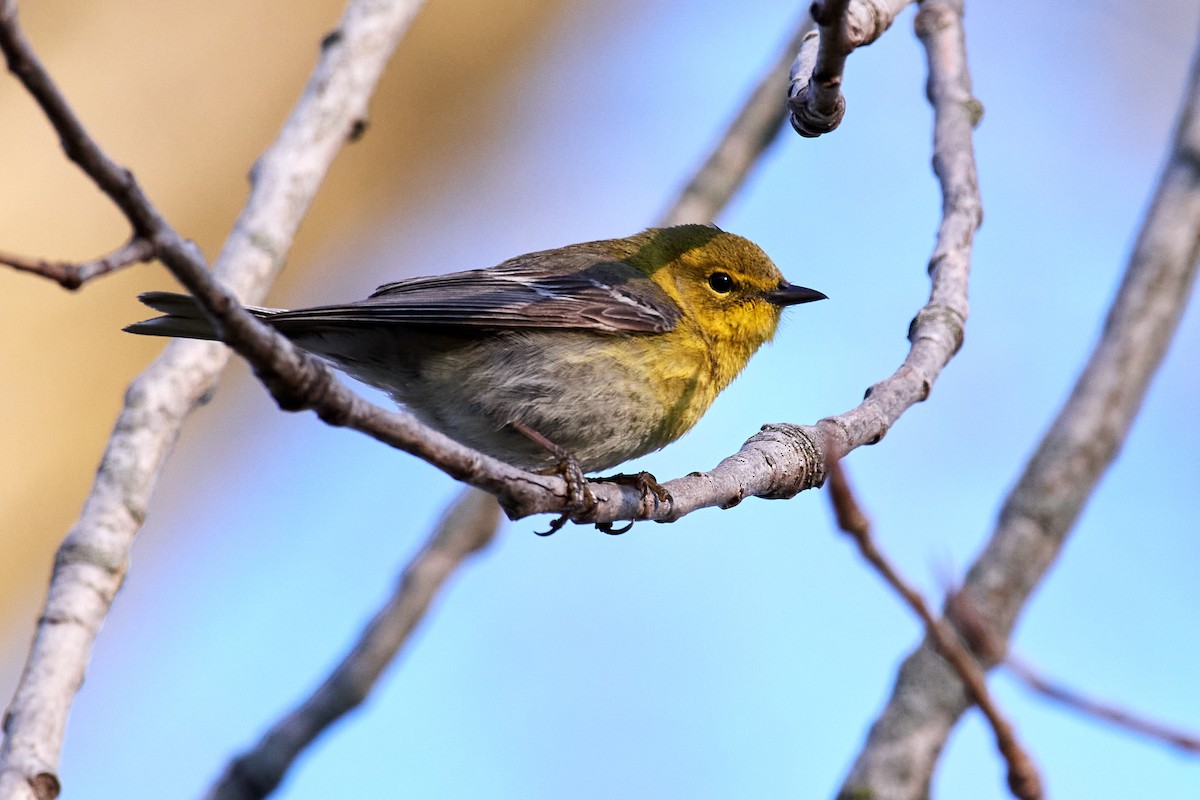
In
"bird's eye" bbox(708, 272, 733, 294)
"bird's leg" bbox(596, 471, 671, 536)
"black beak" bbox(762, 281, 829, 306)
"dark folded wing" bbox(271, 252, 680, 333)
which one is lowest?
"bird's leg" bbox(596, 471, 671, 536)

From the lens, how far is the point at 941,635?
194cm

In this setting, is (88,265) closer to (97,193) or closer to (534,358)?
(534,358)

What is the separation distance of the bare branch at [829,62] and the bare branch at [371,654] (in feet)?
7.23

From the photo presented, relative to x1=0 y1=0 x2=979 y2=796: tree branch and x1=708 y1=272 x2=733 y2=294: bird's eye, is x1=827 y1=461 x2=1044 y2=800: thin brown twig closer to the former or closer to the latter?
x1=0 y1=0 x2=979 y2=796: tree branch

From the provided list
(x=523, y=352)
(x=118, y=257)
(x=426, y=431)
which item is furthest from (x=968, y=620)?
(x=523, y=352)

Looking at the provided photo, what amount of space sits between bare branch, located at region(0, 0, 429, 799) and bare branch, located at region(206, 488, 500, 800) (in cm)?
118

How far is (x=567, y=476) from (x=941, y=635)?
1769 millimetres

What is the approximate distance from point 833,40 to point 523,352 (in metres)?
2.00

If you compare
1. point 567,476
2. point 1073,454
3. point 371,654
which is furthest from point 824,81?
point 371,654

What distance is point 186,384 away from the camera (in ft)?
12.0

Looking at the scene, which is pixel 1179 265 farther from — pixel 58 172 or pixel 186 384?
pixel 58 172

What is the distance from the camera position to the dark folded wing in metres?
4.39

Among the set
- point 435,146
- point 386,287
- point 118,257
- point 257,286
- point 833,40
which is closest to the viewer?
point 118,257

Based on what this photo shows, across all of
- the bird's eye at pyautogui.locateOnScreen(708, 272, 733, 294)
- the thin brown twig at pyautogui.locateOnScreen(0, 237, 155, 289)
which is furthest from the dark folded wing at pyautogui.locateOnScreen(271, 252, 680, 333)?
the thin brown twig at pyautogui.locateOnScreen(0, 237, 155, 289)
